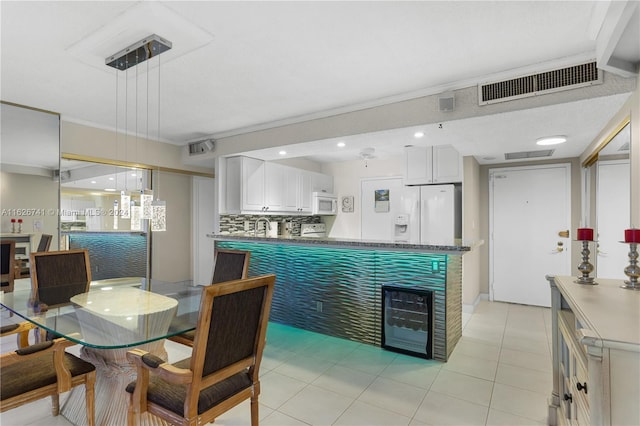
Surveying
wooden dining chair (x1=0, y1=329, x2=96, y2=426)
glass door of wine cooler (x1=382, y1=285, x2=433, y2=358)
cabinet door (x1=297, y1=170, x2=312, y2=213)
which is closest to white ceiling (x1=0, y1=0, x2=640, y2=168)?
glass door of wine cooler (x1=382, y1=285, x2=433, y2=358)

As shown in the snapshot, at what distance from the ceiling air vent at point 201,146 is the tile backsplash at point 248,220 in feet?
3.31

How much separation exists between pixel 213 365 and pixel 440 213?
12.8 feet

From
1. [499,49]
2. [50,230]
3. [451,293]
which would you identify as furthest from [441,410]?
[50,230]

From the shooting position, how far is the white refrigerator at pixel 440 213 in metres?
4.54

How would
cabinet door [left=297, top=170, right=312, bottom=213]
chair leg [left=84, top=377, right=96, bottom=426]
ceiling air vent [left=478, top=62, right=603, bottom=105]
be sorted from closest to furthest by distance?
1. chair leg [left=84, top=377, right=96, bottom=426]
2. ceiling air vent [left=478, top=62, right=603, bottom=105]
3. cabinet door [left=297, top=170, right=312, bottom=213]

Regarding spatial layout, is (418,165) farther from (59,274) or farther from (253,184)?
(59,274)

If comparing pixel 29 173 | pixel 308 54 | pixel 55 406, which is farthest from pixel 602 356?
A: pixel 29 173

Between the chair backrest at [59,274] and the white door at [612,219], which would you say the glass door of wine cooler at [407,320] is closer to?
the white door at [612,219]

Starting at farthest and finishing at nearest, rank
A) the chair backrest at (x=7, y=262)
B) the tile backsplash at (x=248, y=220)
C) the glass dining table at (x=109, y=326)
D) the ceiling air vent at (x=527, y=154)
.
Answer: the tile backsplash at (x=248, y=220)
the ceiling air vent at (x=527, y=154)
the chair backrest at (x=7, y=262)
the glass dining table at (x=109, y=326)

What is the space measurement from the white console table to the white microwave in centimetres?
448

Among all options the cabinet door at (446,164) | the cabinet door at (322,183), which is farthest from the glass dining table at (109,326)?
the cabinet door at (322,183)

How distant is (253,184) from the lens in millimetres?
4785

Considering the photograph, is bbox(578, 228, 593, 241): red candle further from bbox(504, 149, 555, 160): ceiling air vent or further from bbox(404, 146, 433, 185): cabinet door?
bbox(404, 146, 433, 185): cabinet door

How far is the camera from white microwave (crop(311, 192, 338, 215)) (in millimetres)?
6035
